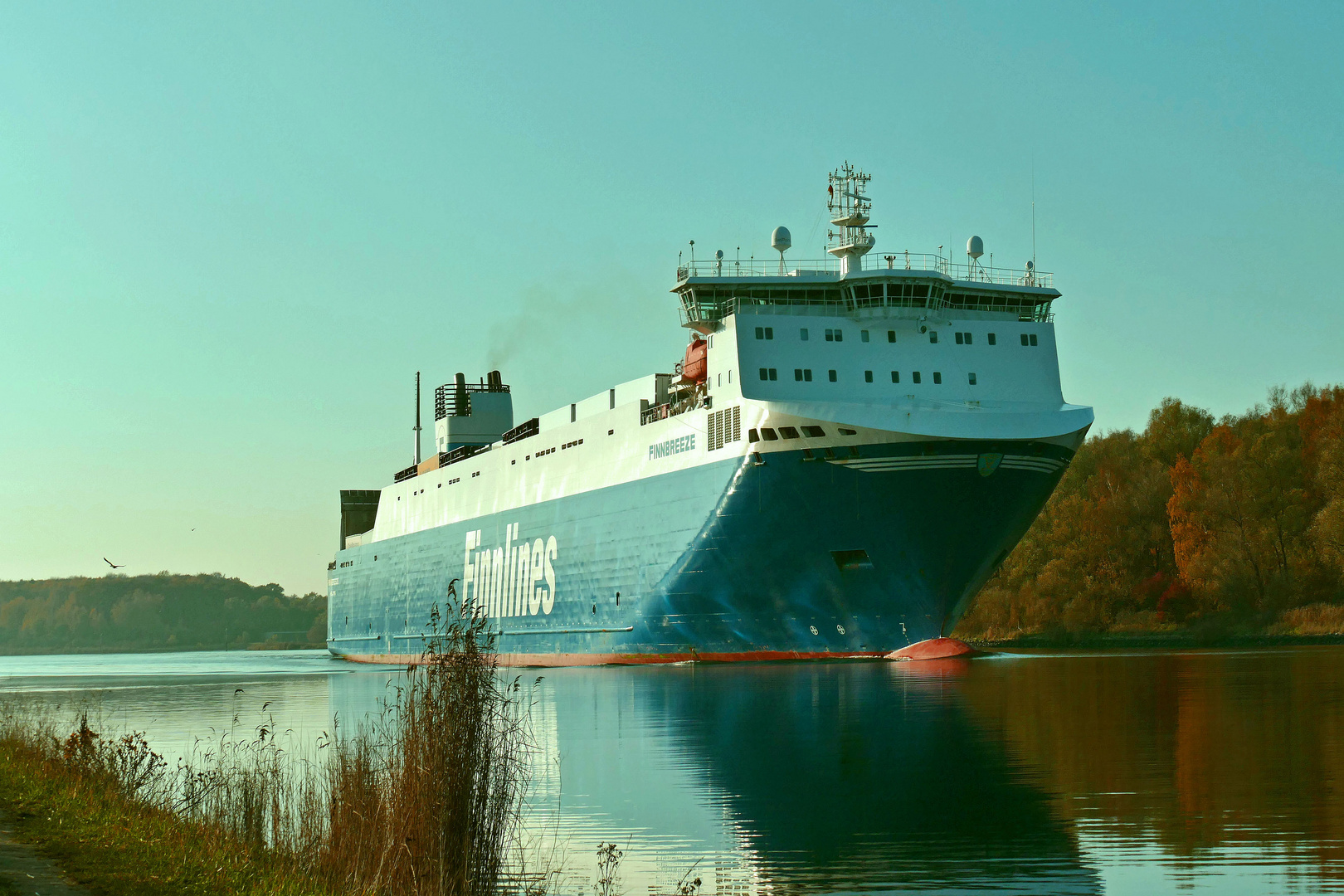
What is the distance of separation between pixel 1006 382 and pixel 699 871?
26.2m

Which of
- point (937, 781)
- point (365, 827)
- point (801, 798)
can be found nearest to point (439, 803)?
point (365, 827)

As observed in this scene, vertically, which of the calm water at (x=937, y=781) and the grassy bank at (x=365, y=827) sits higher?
the grassy bank at (x=365, y=827)

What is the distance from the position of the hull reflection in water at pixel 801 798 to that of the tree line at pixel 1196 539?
3441cm

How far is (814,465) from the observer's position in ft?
98.3

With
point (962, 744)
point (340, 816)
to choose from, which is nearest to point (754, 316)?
point (962, 744)

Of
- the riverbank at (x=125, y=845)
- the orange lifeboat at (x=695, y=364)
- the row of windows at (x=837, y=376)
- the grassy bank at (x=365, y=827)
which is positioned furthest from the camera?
the orange lifeboat at (x=695, y=364)

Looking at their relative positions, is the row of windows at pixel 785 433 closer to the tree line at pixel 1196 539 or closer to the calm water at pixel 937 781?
the calm water at pixel 937 781

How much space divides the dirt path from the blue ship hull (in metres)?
18.8

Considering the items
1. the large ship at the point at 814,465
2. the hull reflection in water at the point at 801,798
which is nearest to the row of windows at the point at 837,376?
the large ship at the point at 814,465

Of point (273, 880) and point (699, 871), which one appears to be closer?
point (273, 880)

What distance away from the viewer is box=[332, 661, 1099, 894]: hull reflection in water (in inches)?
331

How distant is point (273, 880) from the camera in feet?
24.1

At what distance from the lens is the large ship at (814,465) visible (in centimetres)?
2969

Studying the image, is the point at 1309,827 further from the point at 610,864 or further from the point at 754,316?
the point at 754,316
